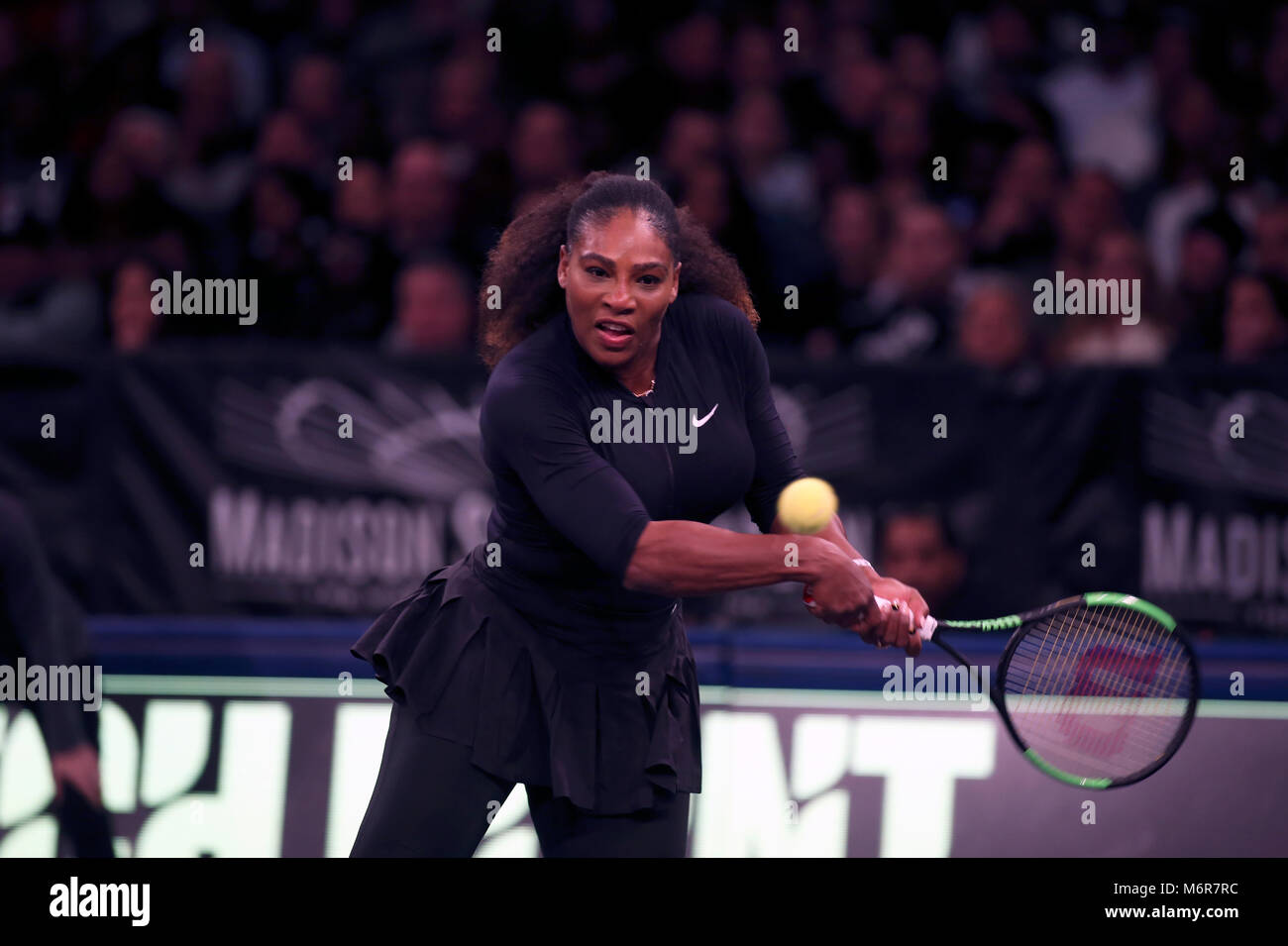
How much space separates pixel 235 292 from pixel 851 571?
3.97m

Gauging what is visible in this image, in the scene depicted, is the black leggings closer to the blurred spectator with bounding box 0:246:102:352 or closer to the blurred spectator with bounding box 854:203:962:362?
the blurred spectator with bounding box 854:203:962:362

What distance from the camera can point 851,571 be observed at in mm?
3021

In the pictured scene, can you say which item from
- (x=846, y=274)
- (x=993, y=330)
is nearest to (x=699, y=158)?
(x=846, y=274)

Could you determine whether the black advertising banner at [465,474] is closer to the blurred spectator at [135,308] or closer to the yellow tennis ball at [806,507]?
the blurred spectator at [135,308]

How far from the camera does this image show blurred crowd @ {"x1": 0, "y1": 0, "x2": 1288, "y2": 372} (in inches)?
244

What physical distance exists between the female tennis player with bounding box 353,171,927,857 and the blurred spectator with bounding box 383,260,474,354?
9.54 feet

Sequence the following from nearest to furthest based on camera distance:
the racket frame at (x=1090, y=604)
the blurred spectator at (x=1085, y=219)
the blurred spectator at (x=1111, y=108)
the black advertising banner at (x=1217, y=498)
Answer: the racket frame at (x=1090, y=604), the black advertising banner at (x=1217, y=498), the blurred spectator at (x=1085, y=219), the blurred spectator at (x=1111, y=108)

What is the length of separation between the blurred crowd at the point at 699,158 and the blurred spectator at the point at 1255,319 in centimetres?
1

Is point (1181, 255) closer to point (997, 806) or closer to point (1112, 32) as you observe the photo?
point (1112, 32)

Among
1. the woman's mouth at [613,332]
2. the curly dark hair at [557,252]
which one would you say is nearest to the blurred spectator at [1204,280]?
the curly dark hair at [557,252]

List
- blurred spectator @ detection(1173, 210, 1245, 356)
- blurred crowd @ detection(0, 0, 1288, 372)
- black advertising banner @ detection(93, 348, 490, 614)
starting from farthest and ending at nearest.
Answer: blurred crowd @ detection(0, 0, 1288, 372) < blurred spectator @ detection(1173, 210, 1245, 356) < black advertising banner @ detection(93, 348, 490, 614)

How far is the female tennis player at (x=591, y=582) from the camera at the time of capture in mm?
2971

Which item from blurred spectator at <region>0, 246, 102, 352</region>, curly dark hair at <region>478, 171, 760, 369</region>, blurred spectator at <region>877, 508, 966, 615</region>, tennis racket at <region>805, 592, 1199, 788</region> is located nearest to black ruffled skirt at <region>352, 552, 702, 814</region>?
curly dark hair at <region>478, 171, 760, 369</region>

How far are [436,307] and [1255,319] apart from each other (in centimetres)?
286
